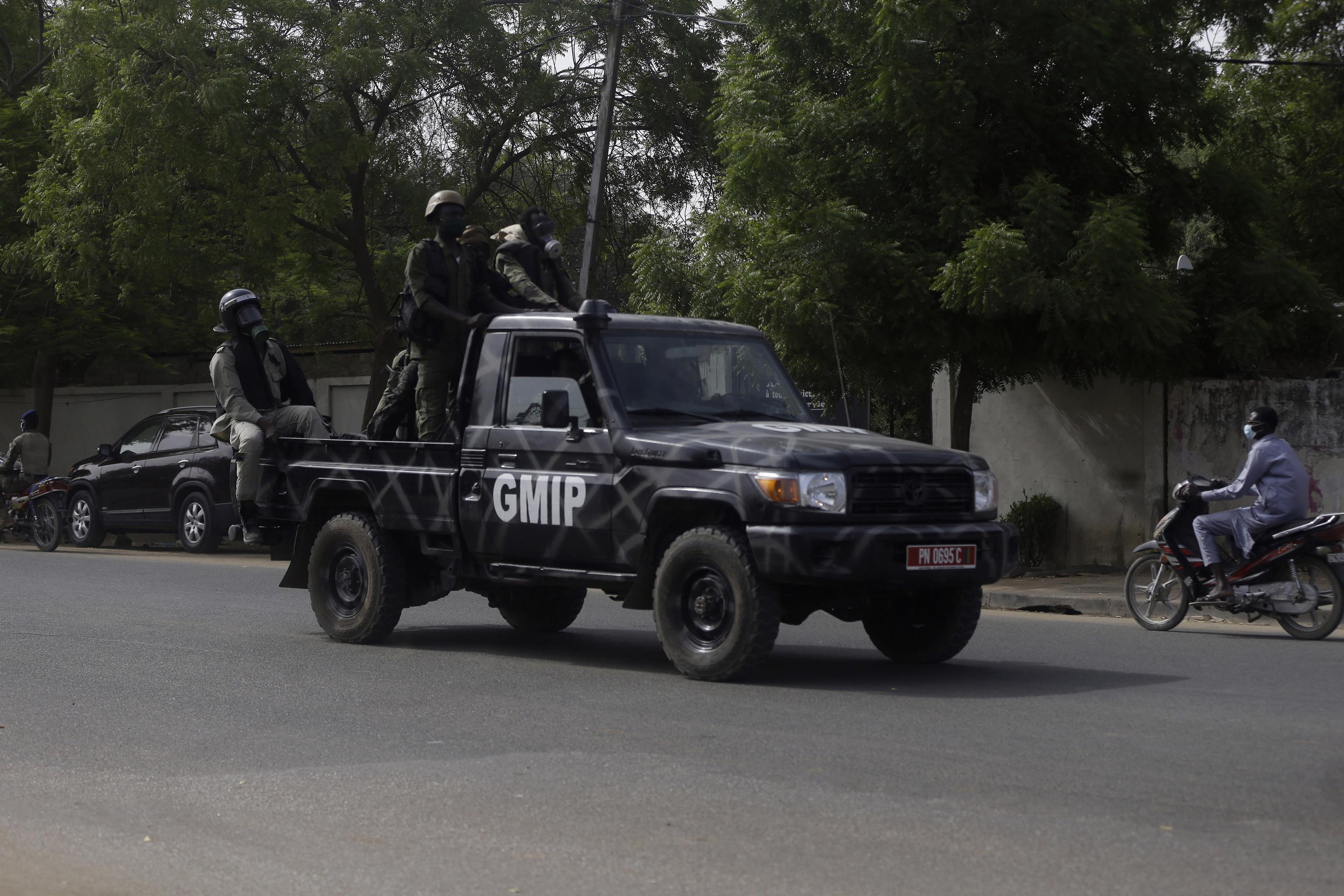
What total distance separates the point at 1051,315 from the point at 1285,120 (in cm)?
825

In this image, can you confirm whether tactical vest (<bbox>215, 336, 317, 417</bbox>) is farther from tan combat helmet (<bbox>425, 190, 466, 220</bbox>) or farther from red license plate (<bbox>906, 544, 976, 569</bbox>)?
red license plate (<bbox>906, 544, 976, 569</bbox>)

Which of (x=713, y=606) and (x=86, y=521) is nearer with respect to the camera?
(x=713, y=606)

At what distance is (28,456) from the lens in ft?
77.6

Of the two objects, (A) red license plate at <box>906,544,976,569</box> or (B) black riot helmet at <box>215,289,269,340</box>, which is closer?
(A) red license plate at <box>906,544,976,569</box>

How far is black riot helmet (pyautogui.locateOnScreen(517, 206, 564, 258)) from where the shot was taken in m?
10.8

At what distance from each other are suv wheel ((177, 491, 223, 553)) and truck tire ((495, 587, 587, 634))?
408 inches

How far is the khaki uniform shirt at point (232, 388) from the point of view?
1127cm

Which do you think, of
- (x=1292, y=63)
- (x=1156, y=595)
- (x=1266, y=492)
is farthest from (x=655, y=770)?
(x=1292, y=63)

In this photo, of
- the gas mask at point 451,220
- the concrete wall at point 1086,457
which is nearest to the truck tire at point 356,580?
the gas mask at point 451,220

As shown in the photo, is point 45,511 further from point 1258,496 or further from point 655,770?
point 655,770

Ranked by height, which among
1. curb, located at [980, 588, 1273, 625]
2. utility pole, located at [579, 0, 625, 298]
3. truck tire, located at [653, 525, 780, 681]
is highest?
utility pole, located at [579, 0, 625, 298]

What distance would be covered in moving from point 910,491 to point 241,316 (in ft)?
17.0

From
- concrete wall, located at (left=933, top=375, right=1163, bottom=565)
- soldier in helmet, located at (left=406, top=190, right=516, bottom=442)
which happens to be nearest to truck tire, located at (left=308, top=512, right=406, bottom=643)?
soldier in helmet, located at (left=406, top=190, right=516, bottom=442)

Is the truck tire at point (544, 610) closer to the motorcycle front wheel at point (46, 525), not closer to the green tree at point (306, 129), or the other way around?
the green tree at point (306, 129)
